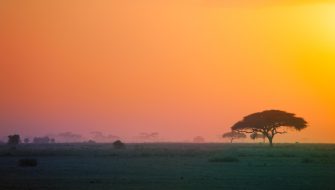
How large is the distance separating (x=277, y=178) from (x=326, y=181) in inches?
129

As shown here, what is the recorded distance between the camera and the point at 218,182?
34.2 metres

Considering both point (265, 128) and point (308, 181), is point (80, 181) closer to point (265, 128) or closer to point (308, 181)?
point (308, 181)

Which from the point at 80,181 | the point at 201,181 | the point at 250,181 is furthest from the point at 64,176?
the point at 250,181

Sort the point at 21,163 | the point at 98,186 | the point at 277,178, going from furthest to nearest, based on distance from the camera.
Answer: the point at 21,163
the point at 277,178
the point at 98,186

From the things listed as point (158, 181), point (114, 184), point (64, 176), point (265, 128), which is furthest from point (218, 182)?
point (265, 128)

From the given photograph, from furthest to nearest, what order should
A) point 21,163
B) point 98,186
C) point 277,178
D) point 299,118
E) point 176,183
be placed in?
point 299,118 < point 21,163 < point 277,178 < point 176,183 < point 98,186

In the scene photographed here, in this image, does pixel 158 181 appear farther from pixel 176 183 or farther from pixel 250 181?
pixel 250 181

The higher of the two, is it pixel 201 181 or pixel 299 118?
pixel 299 118

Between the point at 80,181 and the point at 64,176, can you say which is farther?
the point at 64,176

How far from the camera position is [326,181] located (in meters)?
35.1

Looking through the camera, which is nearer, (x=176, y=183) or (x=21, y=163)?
(x=176, y=183)

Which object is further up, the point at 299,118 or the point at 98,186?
the point at 299,118

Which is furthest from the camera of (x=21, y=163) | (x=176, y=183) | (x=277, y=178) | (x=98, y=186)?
(x=21, y=163)

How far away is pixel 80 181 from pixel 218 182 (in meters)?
7.53
